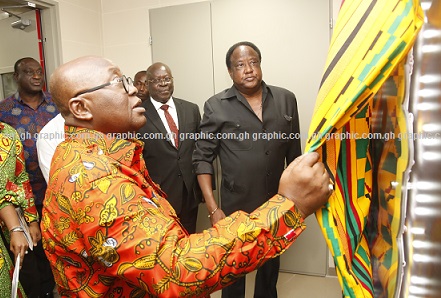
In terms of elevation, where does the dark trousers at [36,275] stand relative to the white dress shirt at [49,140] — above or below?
below

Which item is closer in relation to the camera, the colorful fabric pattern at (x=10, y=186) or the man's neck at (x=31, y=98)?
the colorful fabric pattern at (x=10, y=186)

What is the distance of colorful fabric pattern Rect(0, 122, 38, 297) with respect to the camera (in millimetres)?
1537

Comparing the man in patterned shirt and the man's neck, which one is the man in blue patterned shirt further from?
the man in patterned shirt

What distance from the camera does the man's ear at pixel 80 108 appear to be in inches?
37.0

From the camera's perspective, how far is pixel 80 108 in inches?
37.3

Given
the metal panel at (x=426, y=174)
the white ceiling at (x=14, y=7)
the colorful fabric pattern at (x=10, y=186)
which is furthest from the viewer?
the white ceiling at (x=14, y=7)

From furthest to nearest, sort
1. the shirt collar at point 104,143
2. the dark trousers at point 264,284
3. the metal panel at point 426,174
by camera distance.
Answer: the dark trousers at point 264,284 → the shirt collar at point 104,143 → the metal panel at point 426,174

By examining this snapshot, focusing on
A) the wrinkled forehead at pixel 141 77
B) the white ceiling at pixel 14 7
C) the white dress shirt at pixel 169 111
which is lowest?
the white dress shirt at pixel 169 111

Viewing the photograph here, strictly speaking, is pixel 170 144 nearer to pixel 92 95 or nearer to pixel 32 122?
pixel 32 122

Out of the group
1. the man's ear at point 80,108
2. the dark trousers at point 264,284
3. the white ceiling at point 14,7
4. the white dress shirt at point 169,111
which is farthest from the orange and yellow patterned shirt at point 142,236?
the white ceiling at point 14,7

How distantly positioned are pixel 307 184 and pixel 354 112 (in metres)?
0.18

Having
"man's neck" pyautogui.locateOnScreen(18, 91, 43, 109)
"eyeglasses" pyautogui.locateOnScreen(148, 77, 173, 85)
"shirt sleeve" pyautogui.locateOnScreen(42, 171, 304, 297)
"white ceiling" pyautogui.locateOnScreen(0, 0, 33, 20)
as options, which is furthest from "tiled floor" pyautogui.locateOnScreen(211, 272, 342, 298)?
"white ceiling" pyautogui.locateOnScreen(0, 0, 33, 20)

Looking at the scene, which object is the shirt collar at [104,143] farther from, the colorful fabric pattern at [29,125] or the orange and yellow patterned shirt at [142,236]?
the colorful fabric pattern at [29,125]

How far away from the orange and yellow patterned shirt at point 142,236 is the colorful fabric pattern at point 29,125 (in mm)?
1742
